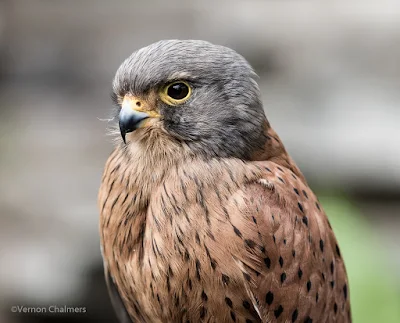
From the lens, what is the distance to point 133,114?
7.84 ft

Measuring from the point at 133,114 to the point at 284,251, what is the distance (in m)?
0.71

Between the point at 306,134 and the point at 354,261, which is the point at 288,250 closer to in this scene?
the point at 354,261

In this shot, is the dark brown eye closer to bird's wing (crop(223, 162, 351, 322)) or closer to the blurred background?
bird's wing (crop(223, 162, 351, 322))

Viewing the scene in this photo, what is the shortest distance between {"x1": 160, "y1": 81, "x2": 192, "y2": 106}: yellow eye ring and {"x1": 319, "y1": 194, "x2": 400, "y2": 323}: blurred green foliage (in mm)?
1941

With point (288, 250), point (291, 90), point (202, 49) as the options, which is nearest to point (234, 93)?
point (202, 49)

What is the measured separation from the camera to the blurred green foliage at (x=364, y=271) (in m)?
3.84

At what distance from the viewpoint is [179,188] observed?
243 centimetres

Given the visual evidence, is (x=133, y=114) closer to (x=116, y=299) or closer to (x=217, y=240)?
(x=217, y=240)

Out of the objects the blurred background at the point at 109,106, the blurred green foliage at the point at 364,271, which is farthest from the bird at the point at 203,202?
the blurred background at the point at 109,106

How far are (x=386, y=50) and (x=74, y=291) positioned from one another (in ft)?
10.7

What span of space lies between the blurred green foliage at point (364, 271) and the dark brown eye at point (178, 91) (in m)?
1.95

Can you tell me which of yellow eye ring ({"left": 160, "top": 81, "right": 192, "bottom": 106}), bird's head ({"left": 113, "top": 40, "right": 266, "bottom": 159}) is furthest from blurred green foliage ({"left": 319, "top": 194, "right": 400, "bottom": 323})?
yellow eye ring ({"left": 160, "top": 81, "right": 192, "bottom": 106})

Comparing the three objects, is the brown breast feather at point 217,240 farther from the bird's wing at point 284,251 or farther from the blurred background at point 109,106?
the blurred background at point 109,106

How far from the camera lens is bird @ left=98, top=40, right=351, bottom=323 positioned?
2375 millimetres
